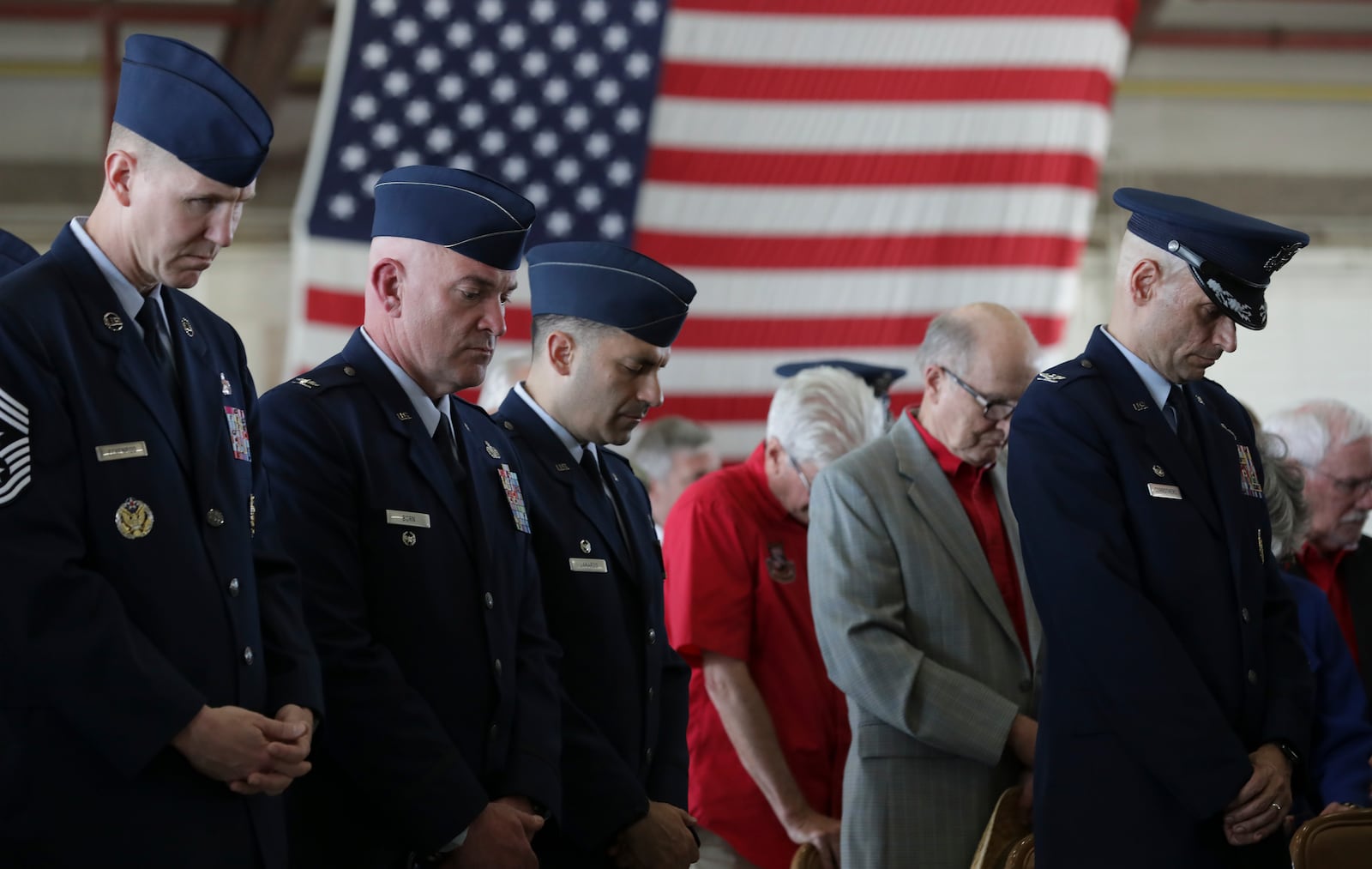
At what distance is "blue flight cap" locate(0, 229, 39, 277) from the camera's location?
7.38 feet

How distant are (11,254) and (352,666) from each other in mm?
831

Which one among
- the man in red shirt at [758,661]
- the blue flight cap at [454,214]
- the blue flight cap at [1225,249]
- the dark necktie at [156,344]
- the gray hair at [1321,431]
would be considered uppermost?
the blue flight cap at [1225,249]

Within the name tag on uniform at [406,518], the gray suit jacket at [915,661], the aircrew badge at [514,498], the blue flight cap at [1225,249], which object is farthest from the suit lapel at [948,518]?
the name tag on uniform at [406,518]

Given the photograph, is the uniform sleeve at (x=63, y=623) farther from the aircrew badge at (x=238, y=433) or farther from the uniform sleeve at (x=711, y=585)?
the uniform sleeve at (x=711, y=585)

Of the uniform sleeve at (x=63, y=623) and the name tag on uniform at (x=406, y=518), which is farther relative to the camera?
the name tag on uniform at (x=406, y=518)

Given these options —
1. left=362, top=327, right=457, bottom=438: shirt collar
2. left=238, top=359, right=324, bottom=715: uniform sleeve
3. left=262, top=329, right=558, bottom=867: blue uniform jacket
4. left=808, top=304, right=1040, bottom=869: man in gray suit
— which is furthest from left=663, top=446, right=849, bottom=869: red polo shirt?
left=238, top=359, right=324, bottom=715: uniform sleeve

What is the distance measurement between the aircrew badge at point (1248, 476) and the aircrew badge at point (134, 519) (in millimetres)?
1631

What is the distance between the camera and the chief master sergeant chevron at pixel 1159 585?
221 centimetres

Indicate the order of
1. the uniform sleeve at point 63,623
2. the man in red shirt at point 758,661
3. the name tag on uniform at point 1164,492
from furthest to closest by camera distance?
the man in red shirt at point 758,661 < the name tag on uniform at point 1164,492 < the uniform sleeve at point 63,623

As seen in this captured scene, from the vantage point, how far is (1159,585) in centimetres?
230

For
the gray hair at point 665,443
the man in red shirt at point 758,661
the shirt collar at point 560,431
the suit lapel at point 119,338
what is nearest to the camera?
the suit lapel at point 119,338

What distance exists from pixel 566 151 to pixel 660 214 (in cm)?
43

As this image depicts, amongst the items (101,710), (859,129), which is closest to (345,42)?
(859,129)

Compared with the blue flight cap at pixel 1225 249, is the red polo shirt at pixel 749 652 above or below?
below
